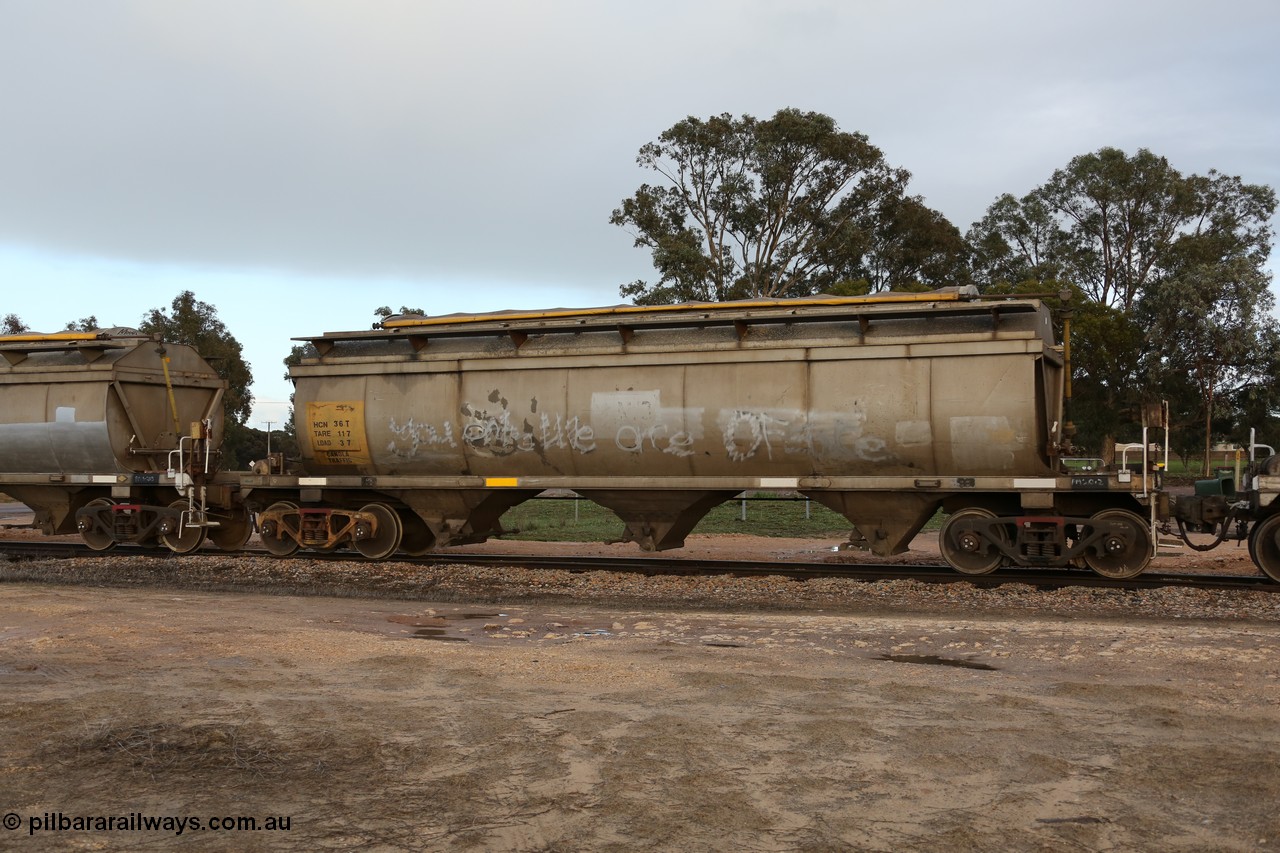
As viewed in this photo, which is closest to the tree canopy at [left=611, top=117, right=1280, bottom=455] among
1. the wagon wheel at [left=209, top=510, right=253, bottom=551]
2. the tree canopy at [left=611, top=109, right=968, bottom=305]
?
the tree canopy at [left=611, top=109, right=968, bottom=305]

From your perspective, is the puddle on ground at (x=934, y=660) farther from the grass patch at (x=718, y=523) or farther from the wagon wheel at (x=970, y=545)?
the grass patch at (x=718, y=523)

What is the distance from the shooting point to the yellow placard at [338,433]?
15.9 metres

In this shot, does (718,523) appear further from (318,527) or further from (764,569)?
(318,527)

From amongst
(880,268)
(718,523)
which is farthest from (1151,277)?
(718,523)

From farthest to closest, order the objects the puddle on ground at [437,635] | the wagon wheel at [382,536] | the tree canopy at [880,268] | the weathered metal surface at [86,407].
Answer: the tree canopy at [880,268] → the weathered metal surface at [86,407] → the wagon wheel at [382,536] → the puddle on ground at [437,635]

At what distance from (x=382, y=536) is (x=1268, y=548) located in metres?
11.9

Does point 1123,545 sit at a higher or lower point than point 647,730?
higher

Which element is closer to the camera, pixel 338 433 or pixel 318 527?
pixel 338 433

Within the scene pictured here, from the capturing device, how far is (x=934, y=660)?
901cm

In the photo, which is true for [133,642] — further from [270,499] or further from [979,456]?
[979,456]

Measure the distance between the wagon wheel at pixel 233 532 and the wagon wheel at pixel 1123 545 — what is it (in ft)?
42.6

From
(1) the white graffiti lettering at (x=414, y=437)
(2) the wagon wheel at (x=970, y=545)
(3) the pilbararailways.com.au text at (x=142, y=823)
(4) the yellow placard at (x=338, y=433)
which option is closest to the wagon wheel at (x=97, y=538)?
(4) the yellow placard at (x=338, y=433)

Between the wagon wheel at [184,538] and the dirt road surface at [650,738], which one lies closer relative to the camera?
the dirt road surface at [650,738]

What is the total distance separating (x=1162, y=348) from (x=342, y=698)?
1658 inches
